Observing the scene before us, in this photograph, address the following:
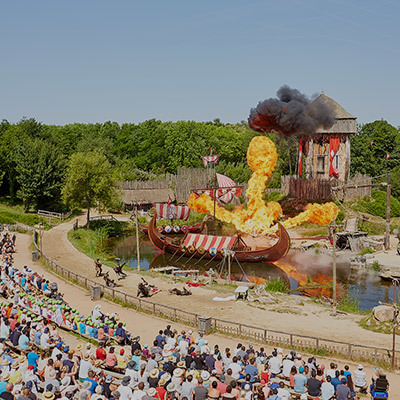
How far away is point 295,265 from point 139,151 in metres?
68.6

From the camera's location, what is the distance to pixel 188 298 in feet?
98.7

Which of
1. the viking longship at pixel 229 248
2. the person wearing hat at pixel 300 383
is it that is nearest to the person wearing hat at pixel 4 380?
the person wearing hat at pixel 300 383

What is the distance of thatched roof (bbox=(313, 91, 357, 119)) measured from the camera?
6732 centimetres

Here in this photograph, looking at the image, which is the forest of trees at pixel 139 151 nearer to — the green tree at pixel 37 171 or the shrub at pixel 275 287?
the green tree at pixel 37 171

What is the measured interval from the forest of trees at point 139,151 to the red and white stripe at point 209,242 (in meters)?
16.8

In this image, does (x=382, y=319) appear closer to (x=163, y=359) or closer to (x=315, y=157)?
(x=163, y=359)

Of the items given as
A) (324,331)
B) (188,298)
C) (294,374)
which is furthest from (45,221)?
(294,374)

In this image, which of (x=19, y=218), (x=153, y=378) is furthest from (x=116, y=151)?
(x=153, y=378)

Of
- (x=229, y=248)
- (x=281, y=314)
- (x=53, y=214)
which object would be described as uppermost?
(x=53, y=214)

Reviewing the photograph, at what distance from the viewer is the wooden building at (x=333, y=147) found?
67438mm

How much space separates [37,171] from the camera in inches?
2373

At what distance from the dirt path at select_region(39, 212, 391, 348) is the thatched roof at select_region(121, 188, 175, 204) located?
109ft

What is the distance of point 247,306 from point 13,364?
51.9ft

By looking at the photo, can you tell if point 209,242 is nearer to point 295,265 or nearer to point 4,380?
point 295,265
